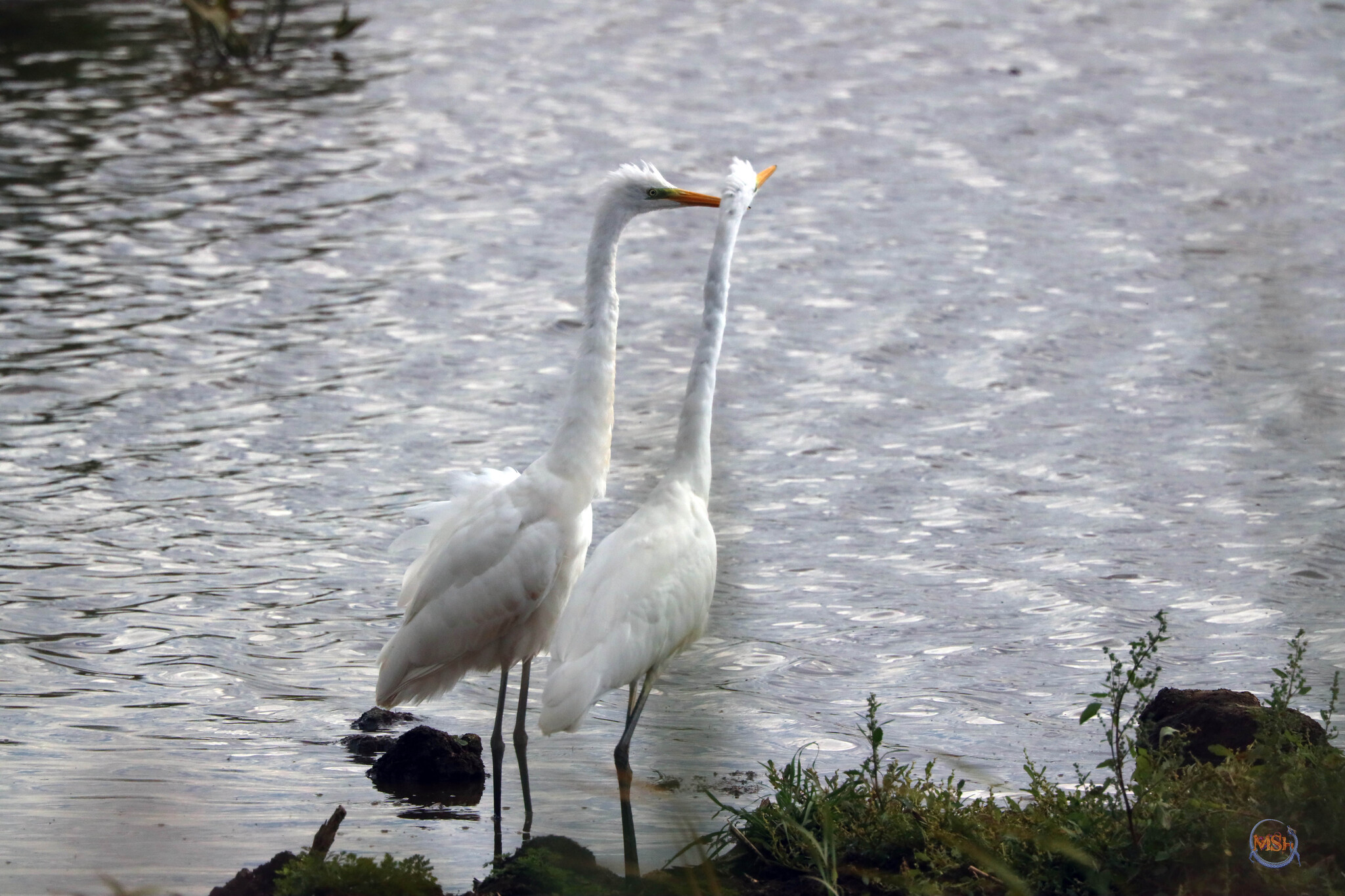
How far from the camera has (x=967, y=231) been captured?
12656 mm

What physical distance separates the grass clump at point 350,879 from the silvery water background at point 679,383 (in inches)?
17.8

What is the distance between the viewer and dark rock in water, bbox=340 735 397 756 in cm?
555

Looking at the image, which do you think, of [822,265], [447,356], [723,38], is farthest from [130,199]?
[723,38]

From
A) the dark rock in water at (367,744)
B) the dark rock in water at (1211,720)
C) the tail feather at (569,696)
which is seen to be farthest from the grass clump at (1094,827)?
the dark rock in water at (367,744)

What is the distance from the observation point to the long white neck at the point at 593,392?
5.40m

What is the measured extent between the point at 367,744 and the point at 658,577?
4.62ft

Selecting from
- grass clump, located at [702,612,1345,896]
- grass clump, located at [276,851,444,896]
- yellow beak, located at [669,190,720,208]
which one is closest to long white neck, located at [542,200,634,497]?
yellow beak, located at [669,190,720,208]

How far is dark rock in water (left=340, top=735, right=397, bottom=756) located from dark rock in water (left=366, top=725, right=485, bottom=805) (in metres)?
0.24

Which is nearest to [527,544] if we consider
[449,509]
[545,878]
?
[449,509]

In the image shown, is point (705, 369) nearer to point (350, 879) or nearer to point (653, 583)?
point (653, 583)

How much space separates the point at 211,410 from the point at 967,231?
6.16 meters

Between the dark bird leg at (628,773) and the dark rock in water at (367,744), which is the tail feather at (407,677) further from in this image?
the dark bird leg at (628,773)

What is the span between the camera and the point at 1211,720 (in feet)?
15.3

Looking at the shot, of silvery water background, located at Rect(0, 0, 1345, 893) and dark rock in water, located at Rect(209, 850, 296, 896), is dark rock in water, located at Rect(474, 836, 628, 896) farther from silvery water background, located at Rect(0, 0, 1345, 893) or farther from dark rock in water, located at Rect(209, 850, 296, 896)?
dark rock in water, located at Rect(209, 850, 296, 896)
